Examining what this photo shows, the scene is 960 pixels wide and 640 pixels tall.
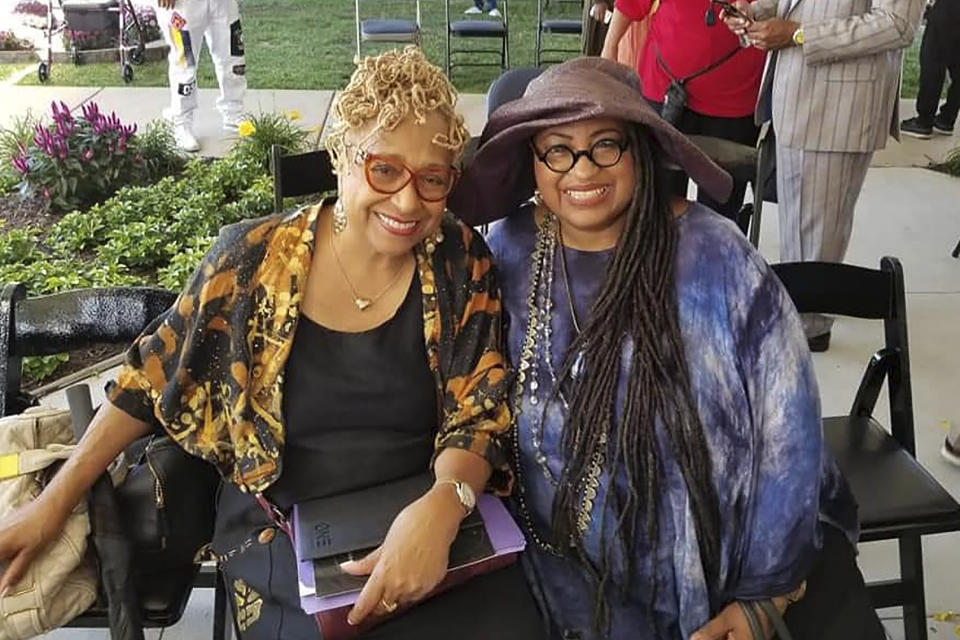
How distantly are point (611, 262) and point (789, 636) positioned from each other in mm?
802

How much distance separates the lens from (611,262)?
178 centimetres

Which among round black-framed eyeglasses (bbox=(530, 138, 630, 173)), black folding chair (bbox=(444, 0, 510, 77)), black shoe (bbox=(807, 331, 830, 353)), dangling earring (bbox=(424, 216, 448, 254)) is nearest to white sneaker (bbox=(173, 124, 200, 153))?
black folding chair (bbox=(444, 0, 510, 77))

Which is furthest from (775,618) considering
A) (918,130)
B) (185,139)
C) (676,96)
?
(918,130)

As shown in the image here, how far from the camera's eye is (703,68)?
3691 millimetres

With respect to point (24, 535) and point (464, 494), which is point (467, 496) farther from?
point (24, 535)

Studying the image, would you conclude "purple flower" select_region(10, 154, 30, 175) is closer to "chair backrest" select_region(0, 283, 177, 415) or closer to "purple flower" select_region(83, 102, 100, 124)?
"purple flower" select_region(83, 102, 100, 124)

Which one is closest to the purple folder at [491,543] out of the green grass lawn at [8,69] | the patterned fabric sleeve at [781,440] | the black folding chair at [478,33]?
the patterned fabric sleeve at [781,440]

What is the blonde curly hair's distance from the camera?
1.60m

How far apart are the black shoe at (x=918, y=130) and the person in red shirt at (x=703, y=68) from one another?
13.1ft

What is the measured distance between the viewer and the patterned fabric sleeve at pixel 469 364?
5.84 ft

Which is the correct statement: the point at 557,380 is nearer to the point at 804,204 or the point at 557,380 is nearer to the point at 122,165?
the point at 804,204

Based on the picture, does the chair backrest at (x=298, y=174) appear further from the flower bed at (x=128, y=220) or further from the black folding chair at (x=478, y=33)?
the black folding chair at (x=478, y=33)

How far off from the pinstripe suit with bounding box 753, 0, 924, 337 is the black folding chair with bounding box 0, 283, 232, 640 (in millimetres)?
2406

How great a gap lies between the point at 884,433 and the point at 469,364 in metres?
1.32
